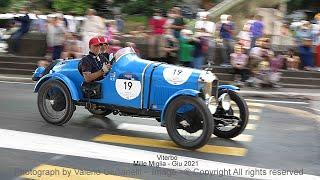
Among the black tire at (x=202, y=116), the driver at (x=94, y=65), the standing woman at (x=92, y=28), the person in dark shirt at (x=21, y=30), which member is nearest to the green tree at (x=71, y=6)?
the person in dark shirt at (x=21, y=30)

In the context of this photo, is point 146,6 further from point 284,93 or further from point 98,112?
point 98,112

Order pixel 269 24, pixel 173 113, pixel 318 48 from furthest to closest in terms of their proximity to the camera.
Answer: pixel 269 24 < pixel 318 48 < pixel 173 113

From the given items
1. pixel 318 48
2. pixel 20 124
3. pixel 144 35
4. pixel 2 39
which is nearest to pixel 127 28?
pixel 144 35

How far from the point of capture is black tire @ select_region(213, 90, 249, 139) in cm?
816

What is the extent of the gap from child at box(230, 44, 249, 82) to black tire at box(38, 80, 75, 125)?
21.7 feet

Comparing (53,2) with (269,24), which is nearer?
(269,24)

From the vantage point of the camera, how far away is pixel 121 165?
23.0 feet

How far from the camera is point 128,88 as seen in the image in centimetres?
830

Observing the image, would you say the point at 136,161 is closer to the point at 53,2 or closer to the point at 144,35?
the point at 144,35

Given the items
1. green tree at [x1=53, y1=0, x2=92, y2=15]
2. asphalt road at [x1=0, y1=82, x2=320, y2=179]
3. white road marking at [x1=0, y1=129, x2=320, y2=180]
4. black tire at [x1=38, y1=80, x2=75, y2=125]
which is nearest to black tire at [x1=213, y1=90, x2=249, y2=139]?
asphalt road at [x1=0, y1=82, x2=320, y2=179]

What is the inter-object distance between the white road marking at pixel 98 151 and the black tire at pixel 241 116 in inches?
46.7

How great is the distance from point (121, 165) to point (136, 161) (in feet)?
0.80

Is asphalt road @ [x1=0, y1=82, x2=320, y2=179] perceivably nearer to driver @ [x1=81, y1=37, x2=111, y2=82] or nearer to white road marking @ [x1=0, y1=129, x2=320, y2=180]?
white road marking @ [x1=0, y1=129, x2=320, y2=180]

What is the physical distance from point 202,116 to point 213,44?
815 centimetres
